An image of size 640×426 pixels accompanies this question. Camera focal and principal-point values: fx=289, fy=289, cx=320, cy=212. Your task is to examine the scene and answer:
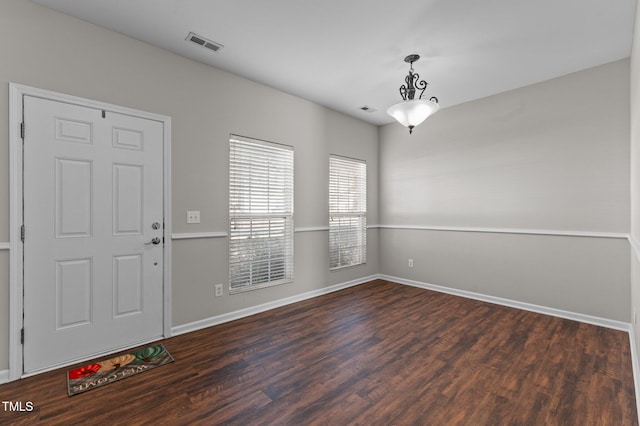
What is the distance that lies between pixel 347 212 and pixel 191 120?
2.73 m

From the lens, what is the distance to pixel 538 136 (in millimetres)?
3590

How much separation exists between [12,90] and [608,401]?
4726 mm

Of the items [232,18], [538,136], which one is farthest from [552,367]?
[232,18]

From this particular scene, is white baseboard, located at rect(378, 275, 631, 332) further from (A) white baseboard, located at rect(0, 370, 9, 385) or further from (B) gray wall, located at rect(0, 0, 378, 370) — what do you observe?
(A) white baseboard, located at rect(0, 370, 9, 385)

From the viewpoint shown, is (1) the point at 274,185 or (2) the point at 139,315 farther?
(1) the point at 274,185

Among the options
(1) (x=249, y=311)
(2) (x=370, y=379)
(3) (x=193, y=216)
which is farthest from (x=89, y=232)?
(2) (x=370, y=379)

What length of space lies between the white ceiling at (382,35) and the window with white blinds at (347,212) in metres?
1.52

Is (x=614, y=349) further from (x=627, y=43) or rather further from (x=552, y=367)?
(x=627, y=43)

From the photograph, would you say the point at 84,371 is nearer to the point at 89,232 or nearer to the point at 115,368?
the point at 115,368

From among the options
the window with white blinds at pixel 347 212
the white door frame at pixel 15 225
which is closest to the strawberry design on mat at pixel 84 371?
the white door frame at pixel 15 225

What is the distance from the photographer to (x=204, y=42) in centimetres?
277

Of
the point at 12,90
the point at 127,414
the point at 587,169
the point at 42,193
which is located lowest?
the point at 127,414

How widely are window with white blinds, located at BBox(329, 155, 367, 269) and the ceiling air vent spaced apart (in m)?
2.22

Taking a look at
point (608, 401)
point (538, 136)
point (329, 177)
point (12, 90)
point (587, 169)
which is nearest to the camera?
point (608, 401)
